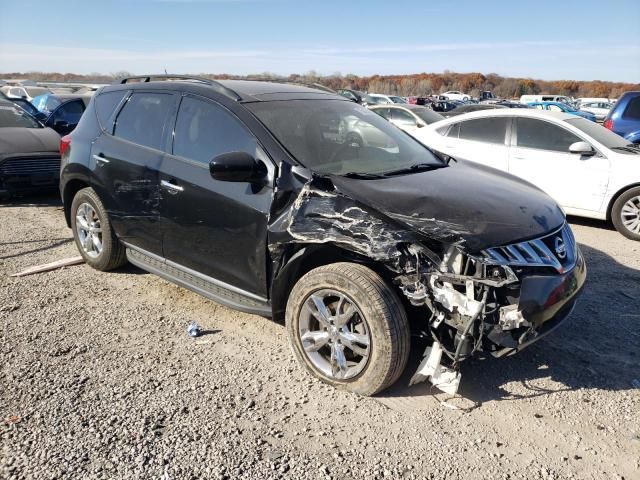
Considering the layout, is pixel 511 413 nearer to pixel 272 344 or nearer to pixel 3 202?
pixel 272 344

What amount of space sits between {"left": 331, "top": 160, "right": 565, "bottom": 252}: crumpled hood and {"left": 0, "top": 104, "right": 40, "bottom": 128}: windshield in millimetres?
7746

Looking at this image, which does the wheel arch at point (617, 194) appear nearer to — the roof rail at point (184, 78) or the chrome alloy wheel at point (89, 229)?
the roof rail at point (184, 78)

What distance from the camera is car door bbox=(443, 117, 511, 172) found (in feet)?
24.8

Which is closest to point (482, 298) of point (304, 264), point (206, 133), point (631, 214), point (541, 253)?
point (541, 253)

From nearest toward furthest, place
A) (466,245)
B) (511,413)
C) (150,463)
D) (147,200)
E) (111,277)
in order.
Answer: (150,463) → (466,245) → (511,413) → (147,200) → (111,277)

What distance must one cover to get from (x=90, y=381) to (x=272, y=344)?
1.22 m

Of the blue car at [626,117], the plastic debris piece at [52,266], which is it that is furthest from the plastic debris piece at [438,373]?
the blue car at [626,117]

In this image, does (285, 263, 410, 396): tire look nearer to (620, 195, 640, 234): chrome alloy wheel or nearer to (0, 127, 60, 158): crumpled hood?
(620, 195, 640, 234): chrome alloy wheel

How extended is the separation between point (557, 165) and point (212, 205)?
533 cm

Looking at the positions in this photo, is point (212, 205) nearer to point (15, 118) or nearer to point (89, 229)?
point (89, 229)

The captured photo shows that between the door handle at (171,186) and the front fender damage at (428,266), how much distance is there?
1.07 metres

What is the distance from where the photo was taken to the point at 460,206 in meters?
3.09

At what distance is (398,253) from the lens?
286cm

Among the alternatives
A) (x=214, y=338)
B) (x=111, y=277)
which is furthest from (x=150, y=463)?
(x=111, y=277)
